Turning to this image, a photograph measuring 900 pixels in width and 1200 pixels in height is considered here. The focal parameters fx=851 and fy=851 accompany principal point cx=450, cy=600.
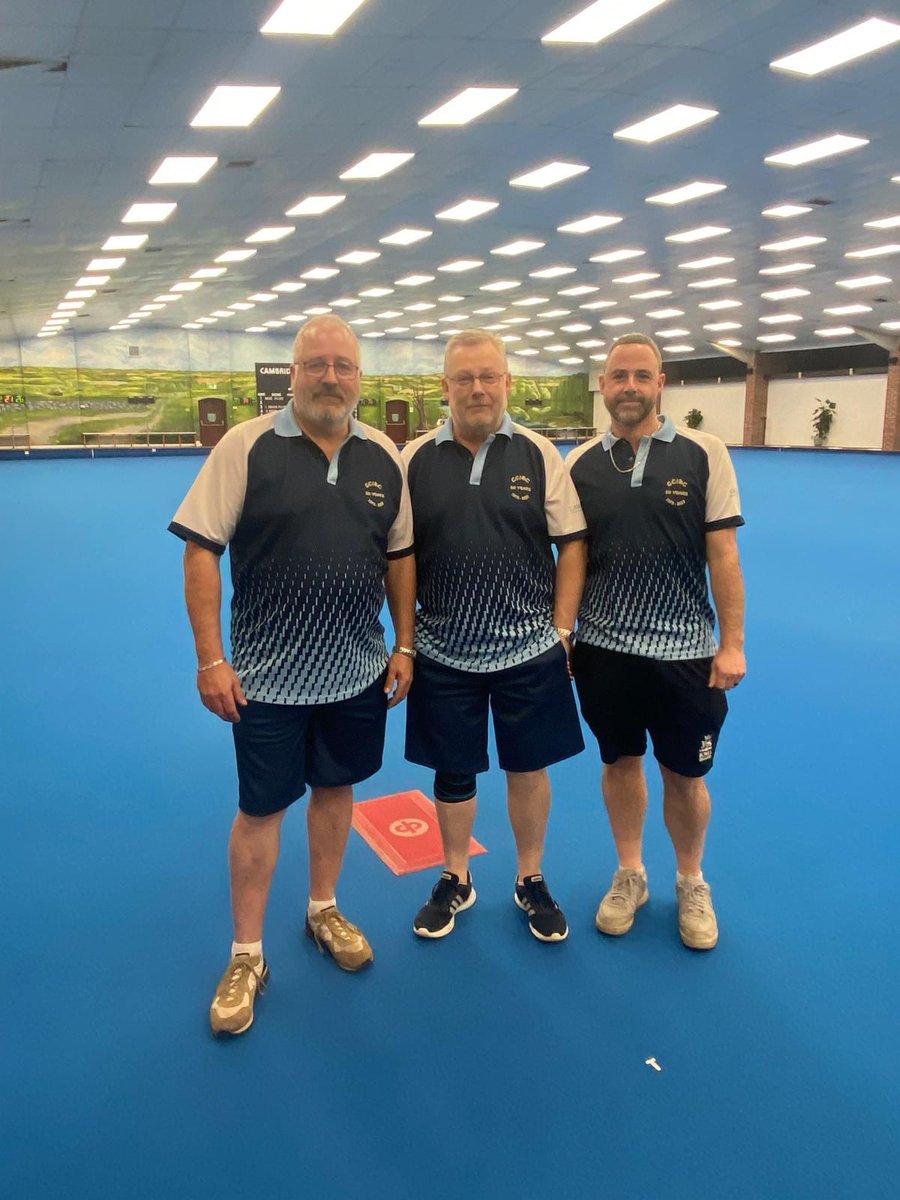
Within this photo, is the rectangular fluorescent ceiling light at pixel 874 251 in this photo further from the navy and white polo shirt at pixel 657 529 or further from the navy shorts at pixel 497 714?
the navy shorts at pixel 497 714

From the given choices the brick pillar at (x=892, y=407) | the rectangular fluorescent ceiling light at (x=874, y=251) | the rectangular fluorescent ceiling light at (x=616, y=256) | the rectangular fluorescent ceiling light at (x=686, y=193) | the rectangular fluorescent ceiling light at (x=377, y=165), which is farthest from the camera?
the brick pillar at (x=892, y=407)

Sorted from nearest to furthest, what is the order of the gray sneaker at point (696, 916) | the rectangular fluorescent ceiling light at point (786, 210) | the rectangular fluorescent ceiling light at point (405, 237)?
the gray sneaker at point (696, 916) < the rectangular fluorescent ceiling light at point (786, 210) < the rectangular fluorescent ceiling light at point (405, 237)

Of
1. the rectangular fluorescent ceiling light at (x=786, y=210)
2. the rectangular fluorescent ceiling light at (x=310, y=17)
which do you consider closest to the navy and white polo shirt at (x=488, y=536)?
the rectangular fluorescent ceiling light at (x=310, y=17)

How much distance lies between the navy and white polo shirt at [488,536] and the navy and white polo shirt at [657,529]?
118 millimetres

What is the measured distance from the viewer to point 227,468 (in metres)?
2.22

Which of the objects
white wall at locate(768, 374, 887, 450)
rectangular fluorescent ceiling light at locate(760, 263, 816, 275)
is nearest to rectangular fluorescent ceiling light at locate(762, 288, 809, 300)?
rectangular fluorescent ceiling light at locate(760, 263, 816, 275)

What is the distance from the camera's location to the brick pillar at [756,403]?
31.6 meters

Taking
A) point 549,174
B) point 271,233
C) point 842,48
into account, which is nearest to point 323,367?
point 842,48

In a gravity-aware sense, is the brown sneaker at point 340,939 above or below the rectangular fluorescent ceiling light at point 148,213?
below

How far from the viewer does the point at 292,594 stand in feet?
7.54

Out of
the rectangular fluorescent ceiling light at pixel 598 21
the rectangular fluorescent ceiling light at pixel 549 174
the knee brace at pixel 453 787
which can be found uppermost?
the rectangular fluorescent ceiling light at pixel 549 174

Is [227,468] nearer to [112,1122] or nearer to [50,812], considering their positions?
[112,1122]

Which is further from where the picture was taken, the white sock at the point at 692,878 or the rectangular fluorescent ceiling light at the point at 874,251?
the rectangular fluorescent ceiling light at the point at 874,251

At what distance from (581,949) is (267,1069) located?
0.98 m
